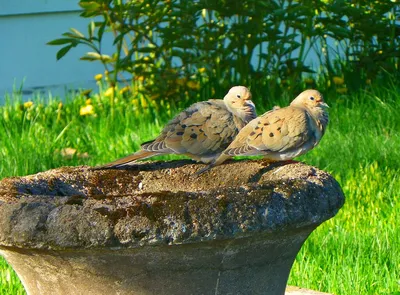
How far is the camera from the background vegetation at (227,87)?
494 centimetres

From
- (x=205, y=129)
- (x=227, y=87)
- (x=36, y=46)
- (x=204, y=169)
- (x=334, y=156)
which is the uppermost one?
(x=36, y=46)

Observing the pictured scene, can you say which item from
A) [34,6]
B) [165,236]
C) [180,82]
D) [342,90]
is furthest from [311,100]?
[34,6]

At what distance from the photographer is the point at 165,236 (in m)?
2.15

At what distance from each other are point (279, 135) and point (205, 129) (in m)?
0.28

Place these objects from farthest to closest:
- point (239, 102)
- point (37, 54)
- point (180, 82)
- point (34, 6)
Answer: point (37, 54), point (34, 6), point (180, 82), point (239, 102)

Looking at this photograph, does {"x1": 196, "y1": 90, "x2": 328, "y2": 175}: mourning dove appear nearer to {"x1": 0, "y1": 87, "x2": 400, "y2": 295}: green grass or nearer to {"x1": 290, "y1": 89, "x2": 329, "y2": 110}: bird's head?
{"x1": 290, "y1": 89, "x2": 329, "y2": 110}: bird's head

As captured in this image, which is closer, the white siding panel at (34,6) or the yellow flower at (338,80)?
the yellow flower at (338,80)

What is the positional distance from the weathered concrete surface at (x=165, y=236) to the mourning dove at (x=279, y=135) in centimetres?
49

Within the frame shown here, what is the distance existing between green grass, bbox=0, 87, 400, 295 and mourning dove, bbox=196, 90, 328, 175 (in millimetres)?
722

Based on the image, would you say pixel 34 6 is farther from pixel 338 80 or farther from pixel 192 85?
pixel 338 80

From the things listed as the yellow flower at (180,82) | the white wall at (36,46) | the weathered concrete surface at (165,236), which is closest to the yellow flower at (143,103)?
the yellow flower at (180,82)

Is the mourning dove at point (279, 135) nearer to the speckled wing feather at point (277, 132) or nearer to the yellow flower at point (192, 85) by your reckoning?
the speckled wing feather at point (277, 132)

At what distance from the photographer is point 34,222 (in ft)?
7.14

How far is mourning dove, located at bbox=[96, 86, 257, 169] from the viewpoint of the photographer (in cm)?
306
